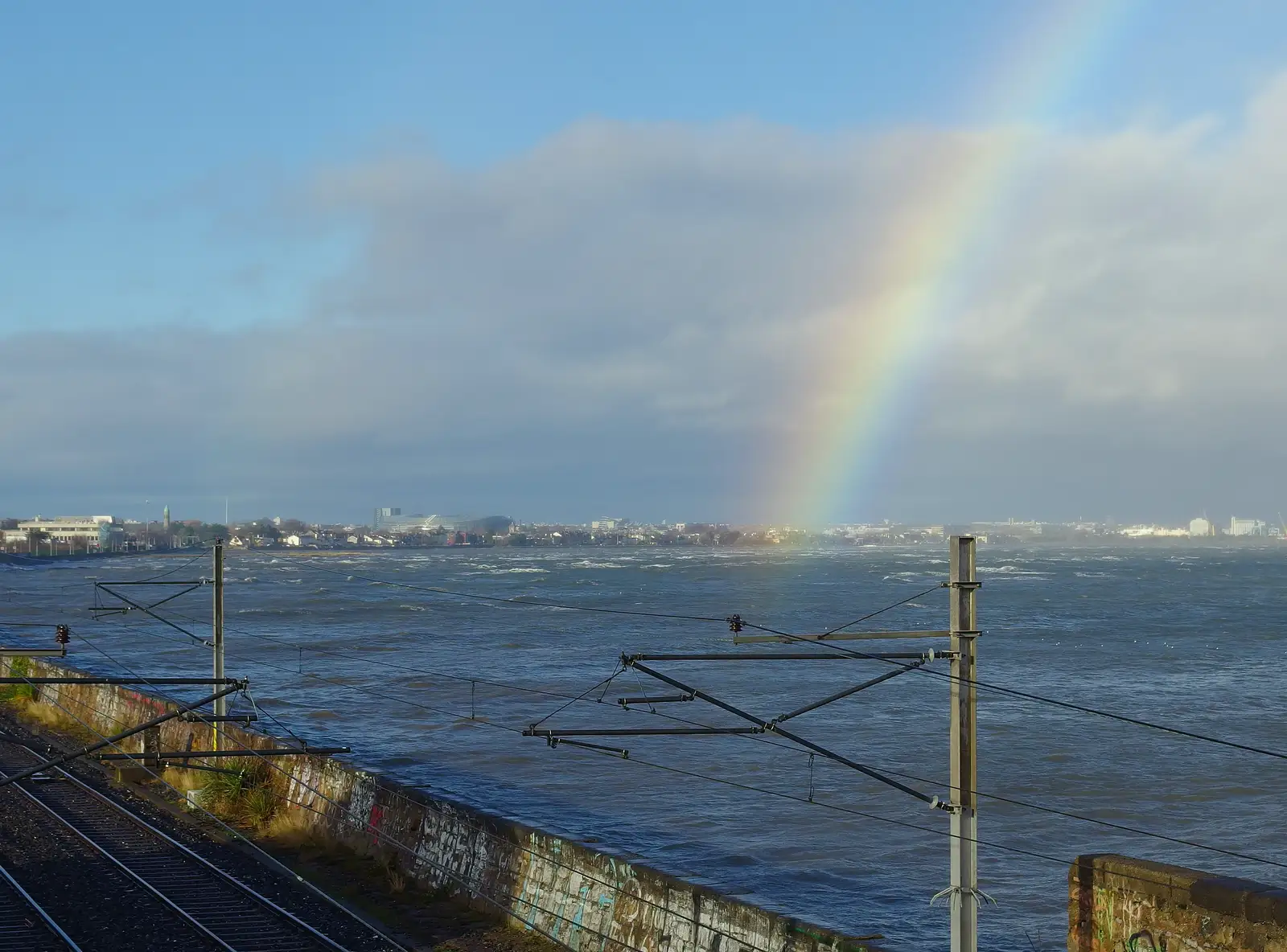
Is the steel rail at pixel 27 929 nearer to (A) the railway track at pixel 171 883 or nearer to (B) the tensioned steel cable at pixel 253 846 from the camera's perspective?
(A) the railway track at pixel 171 883

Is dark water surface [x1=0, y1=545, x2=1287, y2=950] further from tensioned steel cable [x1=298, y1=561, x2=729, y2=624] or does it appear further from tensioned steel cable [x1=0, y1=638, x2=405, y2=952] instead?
tensioned steel cable [x1=0, y1=638, x2=405, y2=952]

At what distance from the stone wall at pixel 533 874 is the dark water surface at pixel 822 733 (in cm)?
642

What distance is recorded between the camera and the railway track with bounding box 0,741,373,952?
15133mm

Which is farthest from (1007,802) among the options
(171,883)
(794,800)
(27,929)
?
(27,929)

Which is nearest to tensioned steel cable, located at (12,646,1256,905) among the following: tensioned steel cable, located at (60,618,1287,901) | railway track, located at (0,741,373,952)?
tensioned steel cable, located at (60,618,1287,901)

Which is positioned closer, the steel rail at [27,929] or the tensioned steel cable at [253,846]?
the steel rail at [27,929]

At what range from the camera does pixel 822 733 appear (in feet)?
127

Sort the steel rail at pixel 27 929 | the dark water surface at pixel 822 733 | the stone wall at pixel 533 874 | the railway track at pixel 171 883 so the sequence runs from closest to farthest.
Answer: the stone wall at pixel 533 874 < the steel rail at pixel 27 929 < the railway track at pixel 171 883 < the dark water surface at pixel 822 733

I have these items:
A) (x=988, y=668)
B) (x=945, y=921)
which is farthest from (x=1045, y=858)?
(x=988, y=668)

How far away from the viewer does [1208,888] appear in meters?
10.7

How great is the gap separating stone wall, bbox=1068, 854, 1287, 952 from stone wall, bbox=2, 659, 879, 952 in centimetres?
213

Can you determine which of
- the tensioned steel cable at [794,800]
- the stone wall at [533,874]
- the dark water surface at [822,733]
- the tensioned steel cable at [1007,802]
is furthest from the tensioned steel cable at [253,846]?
the dark water surface at [822,733]

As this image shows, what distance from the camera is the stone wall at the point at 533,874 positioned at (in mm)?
12906

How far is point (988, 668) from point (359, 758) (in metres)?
29.3
